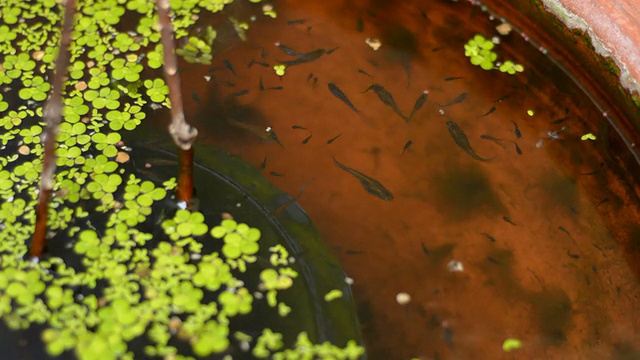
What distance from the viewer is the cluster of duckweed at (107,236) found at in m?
1.48

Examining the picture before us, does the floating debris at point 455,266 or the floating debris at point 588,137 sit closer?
the floating debris at point 455,266

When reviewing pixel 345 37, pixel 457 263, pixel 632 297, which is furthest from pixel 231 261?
pixel 632 297

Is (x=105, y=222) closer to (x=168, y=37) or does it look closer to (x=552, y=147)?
(x=168, y=37)

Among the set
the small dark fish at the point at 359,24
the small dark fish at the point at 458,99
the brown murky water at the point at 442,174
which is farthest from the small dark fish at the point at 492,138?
the small dark fish at the point at 359,24

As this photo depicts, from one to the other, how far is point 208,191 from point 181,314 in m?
0.33

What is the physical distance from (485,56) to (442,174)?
0.43m

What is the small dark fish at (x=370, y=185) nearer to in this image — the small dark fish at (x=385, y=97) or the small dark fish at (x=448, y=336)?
the small dark fish at (x=385, y=97)

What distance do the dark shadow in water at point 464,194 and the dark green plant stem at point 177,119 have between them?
0.62 meters

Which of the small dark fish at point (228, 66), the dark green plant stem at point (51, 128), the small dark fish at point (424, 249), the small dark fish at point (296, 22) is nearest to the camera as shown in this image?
the dark green plant stem at point (51, 128)

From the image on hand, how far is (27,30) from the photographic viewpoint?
1954 millimetres

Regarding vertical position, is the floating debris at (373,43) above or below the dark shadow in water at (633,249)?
below

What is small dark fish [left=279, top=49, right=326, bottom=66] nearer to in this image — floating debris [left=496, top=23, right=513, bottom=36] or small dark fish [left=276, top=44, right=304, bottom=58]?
small dark fish [left=276, top=44, right=304, bottom=58]

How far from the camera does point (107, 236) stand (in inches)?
62.7

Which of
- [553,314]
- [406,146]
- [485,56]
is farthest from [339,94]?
[553,314]
